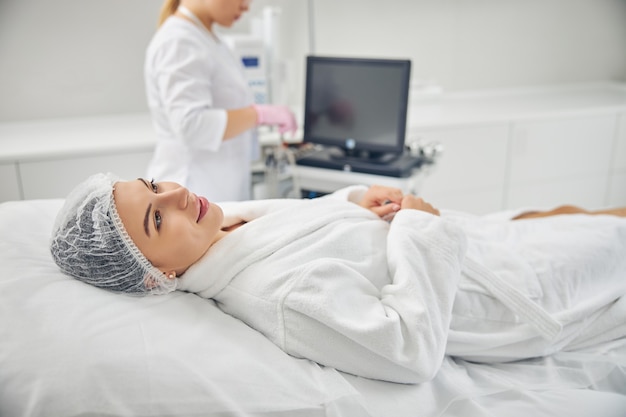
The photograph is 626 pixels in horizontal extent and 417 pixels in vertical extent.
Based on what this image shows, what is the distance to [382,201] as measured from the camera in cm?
155

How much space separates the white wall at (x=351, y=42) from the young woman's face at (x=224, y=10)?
0.83 meters

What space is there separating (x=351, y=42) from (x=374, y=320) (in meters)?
2.13

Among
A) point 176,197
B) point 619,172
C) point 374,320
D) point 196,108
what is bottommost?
point 619,172

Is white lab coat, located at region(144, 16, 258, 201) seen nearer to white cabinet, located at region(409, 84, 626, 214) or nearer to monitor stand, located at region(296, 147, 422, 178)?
monitor stand, located at region(296, 147, 422, 178)

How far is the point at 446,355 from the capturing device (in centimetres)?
125

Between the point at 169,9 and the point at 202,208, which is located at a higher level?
the point at 169,9

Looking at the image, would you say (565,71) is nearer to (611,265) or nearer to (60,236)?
(611,265)

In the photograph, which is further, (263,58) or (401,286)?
(263,58)

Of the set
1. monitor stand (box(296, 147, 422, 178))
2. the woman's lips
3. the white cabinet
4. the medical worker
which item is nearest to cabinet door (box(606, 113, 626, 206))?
the white cabinet

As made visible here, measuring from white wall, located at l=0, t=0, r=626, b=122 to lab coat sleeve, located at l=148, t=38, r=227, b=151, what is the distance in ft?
2.76

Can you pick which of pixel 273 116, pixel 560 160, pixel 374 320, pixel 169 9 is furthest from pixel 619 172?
pixel 374 320

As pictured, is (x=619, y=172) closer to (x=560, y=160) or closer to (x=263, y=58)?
(x=560, y=160)

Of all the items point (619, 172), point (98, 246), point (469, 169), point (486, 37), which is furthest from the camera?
point (486, 37)

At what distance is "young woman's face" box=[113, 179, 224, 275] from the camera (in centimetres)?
109
